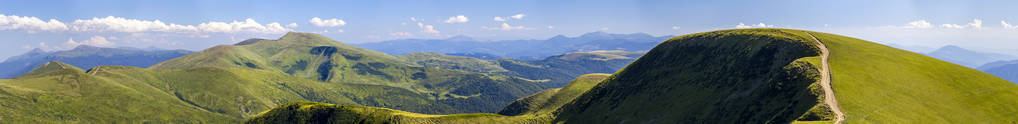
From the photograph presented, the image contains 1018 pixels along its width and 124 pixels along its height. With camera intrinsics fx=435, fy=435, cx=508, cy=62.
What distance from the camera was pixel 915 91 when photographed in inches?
3376

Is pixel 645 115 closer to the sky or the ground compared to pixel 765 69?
closer to the ground

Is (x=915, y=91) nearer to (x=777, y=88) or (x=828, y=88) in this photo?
(x=828, y=88)

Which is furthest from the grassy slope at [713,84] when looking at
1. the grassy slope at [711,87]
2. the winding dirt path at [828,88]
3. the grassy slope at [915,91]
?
the grassy slope at [915,91]

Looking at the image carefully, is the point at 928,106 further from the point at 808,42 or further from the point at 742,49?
the point at 742,49

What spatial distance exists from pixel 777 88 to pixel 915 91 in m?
23.2

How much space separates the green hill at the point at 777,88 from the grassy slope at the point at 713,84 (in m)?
0.40

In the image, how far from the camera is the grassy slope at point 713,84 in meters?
94.0

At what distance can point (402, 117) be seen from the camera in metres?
147

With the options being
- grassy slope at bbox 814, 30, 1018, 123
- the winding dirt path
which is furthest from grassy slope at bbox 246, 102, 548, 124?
grassy slope at bbox 814, 30, 1018, 123

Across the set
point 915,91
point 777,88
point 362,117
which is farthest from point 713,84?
point 362,117

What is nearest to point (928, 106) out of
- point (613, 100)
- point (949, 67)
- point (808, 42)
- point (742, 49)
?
point (949, 67)

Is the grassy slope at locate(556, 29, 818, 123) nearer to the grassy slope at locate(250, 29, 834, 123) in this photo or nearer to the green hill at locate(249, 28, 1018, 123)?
the grassy slope at locate(250, 29, 834, 123)

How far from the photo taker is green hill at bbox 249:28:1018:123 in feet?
251

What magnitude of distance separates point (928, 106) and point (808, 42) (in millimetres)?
56476
